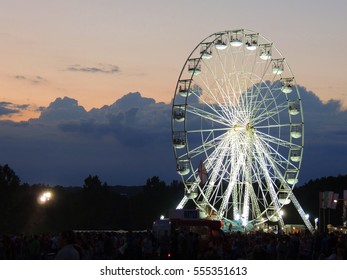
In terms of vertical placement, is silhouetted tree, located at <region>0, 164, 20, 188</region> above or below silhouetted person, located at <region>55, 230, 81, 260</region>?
above

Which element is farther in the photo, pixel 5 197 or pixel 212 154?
pixel 5 197

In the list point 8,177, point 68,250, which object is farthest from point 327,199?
point 68,250

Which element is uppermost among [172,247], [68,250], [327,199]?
[327,199]

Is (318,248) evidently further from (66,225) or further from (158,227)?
(66,225)

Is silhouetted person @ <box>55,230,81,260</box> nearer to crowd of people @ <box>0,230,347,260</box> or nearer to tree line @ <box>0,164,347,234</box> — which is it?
crowd of people @ <box>0,230,347,260</box>

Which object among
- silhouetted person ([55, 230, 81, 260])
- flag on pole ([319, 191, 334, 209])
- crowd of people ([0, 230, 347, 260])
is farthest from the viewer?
flag on pole ([319, 191, 334, 209])

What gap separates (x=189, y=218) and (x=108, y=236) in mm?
14100

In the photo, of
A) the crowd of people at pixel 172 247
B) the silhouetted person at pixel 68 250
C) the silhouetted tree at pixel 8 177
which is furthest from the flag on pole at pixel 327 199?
the silhouetted person at pixel 68 250

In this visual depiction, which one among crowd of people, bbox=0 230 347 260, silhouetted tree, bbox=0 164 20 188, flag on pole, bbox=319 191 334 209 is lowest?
crowd of people, bbox=0 230 347 260

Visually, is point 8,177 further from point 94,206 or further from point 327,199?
point 327,199

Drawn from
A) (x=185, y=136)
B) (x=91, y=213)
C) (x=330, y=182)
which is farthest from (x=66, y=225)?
(x=185, y=136)

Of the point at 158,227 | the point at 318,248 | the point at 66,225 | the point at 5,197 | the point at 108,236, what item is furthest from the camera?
the point at 66,225

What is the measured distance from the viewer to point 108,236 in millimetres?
36906

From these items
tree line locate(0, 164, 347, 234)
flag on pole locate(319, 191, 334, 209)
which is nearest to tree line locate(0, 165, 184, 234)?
tree line locate(0, 164, 347, 234)
